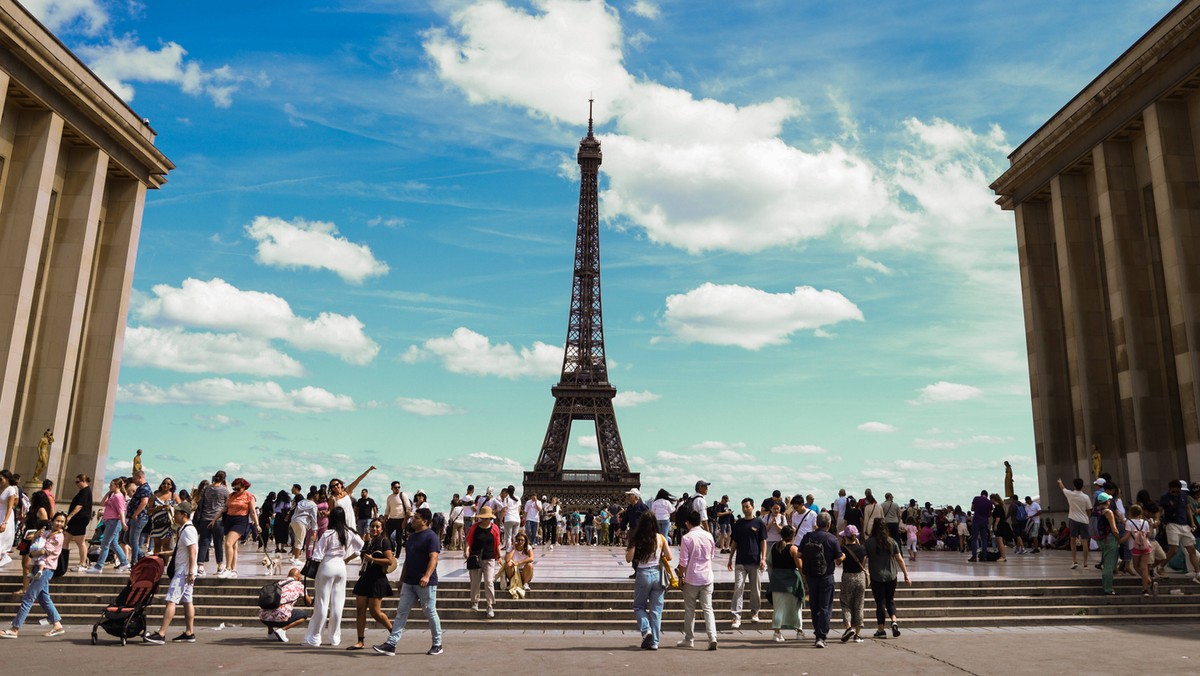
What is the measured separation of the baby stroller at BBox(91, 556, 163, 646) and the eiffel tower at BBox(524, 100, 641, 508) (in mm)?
51815

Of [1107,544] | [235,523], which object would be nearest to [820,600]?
[1107,544]

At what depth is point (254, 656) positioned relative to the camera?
11.2m

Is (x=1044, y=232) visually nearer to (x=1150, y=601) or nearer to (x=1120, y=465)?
(x=1120, y=465)

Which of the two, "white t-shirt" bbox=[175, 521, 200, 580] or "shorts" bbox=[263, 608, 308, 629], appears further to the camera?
"shorts" bbox=[263, 608, 308, 629]

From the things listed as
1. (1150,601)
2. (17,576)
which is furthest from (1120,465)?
(17,576)

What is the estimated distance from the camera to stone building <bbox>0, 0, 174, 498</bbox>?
28297mm

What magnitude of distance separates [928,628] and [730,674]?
6068 millimetres

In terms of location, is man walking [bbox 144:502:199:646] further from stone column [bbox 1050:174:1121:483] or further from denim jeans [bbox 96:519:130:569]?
stone column [bbox 1050:174:1121:483]

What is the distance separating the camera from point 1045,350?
37781mm

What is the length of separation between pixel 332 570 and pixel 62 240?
27.2m

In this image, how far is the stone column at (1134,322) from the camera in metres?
30.4

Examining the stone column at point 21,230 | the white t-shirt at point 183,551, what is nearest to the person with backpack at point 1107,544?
the white t-shirt at point 183,551

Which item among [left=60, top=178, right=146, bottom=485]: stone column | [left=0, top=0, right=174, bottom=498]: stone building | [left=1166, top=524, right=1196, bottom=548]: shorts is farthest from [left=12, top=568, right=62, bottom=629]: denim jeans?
[left=60, top=178, right=146, bottom=485]: stone column

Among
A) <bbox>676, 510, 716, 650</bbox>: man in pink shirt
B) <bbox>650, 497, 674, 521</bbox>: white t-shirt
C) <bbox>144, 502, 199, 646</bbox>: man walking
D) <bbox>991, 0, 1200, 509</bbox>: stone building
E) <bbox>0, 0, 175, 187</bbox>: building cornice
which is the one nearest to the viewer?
<bbox>144, 502, 199, 646</bbox>: man walking
